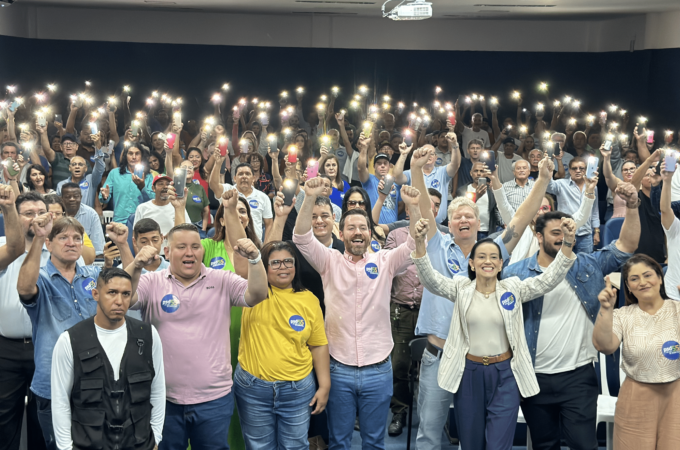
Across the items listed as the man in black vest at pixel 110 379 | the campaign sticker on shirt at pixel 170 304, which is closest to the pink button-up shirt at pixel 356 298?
the campaign sticker on shirt at pixel 170 304

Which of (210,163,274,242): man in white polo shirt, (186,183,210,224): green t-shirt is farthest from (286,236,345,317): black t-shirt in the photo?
(186,183,210,224): green t-shirt

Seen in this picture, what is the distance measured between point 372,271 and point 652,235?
316cm

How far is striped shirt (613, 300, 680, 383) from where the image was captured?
337 centimetres

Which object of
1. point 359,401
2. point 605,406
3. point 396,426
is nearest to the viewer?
point 359,401

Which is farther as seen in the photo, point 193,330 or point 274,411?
point 274,411

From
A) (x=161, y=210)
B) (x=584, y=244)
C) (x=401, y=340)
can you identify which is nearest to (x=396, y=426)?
(x=401, y=340)

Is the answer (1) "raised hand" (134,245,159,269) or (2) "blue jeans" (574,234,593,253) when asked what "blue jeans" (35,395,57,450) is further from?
(2) "blue jeans" (574,234,593,253)

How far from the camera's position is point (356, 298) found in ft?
12.0

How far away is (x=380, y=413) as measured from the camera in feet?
11.9

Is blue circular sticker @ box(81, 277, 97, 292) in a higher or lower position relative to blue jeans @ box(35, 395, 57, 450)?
higher

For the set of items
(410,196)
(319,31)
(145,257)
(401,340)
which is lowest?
(401,340)

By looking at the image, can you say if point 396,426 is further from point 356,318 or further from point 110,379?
point 110,379

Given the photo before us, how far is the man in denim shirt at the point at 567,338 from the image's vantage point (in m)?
3.48

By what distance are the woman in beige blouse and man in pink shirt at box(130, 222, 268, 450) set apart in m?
1.76
